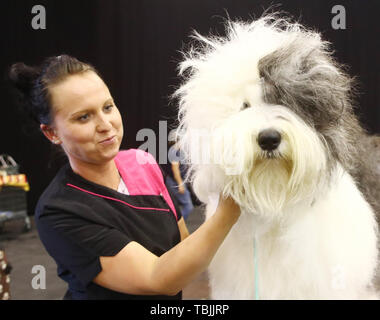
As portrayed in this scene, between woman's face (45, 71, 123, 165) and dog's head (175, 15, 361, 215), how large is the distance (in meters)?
0.27

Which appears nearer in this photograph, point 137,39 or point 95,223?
point 95,223

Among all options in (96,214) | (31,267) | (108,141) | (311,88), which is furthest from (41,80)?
(31,267)

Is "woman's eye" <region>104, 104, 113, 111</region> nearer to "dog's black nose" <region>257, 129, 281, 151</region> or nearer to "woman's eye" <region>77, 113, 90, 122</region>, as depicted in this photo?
"woman's eye" <region>77, 113, 90, 122</region>

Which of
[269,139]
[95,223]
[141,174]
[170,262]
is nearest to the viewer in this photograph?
[269,139]

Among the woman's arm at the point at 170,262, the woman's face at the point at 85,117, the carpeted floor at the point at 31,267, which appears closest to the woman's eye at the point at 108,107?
the woman's face at the point at 85,117

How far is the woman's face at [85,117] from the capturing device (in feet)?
4.03

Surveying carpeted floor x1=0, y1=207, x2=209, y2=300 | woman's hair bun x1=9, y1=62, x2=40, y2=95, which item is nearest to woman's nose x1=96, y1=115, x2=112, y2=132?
woman's hair bun x1=9, y1=62, x2=40, y2=95

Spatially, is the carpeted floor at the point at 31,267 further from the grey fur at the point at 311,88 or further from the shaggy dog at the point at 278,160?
the grey fur at the point at 311,88

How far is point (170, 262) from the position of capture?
110 centimetres

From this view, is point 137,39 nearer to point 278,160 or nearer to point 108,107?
point 108,107

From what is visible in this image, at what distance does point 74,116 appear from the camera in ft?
4.03

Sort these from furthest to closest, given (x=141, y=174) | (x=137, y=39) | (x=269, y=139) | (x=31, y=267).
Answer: (x=137, y=39), (x=31, y=267), (x=141, y=174), (x=269, y=139)

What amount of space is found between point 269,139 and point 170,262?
0.44 metres

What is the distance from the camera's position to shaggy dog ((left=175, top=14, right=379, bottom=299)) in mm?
1034
